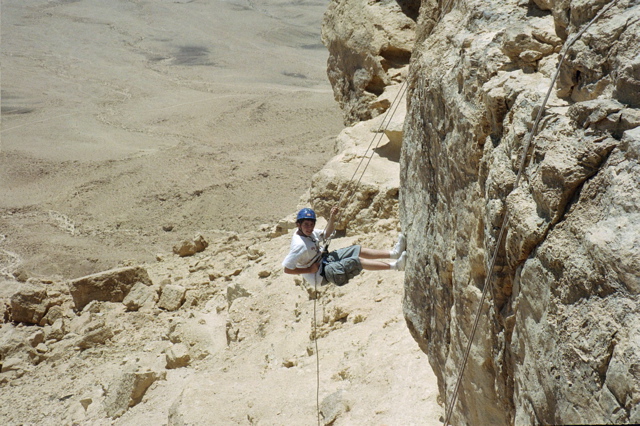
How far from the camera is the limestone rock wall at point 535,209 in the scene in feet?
6.77

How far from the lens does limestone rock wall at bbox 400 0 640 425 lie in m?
2.06

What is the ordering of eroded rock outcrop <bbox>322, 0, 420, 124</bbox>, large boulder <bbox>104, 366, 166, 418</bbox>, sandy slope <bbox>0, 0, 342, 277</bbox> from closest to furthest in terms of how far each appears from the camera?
large boulder <bbox>104, 366, 166, 418</bbox>, eroded rock outcrop <bbox>322, 0, 420, 124</bbox>, sandy slope <bbox>0, 0, 342, 277</bbox>

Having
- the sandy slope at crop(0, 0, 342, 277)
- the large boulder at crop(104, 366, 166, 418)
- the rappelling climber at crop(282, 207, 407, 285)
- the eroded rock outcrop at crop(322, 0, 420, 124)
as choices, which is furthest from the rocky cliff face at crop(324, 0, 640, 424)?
the sandy slope at crop(0, 0, 342, 277)

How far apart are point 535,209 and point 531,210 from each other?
0.06 feet

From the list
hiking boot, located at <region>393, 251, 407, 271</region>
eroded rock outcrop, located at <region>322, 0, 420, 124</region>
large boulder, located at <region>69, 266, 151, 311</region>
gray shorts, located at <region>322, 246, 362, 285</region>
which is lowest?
large boulder, located at <region>69, 266, 151, 311</region>

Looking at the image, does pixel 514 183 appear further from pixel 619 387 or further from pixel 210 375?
pixel 210 375

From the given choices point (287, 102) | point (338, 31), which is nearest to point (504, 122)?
point (338, 31)

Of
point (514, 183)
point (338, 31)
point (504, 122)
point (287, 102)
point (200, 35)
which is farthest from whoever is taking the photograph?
point (200, 35)

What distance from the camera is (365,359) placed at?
19.6 ft

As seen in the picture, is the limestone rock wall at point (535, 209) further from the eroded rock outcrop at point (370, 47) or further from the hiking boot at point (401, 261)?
the eroded rock outcrop at point (370, 47)

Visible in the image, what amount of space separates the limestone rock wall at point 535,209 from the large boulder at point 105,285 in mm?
7321

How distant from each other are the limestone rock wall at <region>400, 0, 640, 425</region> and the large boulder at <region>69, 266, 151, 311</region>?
7.32m

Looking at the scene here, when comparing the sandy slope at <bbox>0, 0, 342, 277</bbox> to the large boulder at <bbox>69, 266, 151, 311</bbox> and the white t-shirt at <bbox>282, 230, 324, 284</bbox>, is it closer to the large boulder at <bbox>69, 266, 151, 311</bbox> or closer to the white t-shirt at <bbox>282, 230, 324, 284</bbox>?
the large boulder at <bbox>69, 266, 151, 311</bbox>

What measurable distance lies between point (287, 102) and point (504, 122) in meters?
19.3
